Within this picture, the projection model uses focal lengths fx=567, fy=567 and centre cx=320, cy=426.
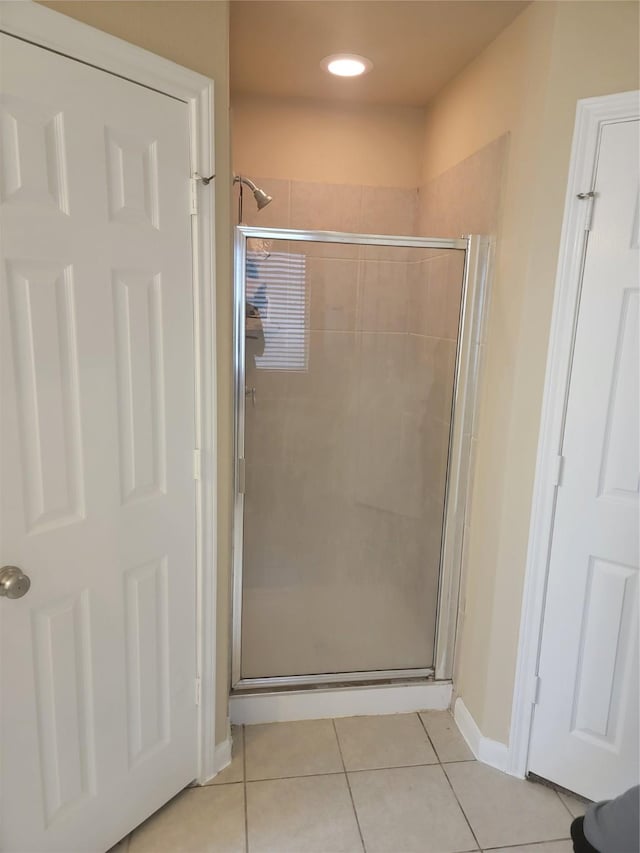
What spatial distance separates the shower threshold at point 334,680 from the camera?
2.12 meters

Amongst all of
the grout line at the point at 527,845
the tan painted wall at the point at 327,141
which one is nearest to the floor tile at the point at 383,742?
the grout line at the point at 527,845

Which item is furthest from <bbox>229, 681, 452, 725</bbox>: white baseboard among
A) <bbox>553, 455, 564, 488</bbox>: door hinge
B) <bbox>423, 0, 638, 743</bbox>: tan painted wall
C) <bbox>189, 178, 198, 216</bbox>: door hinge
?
<bbox>189, 178, 198, 216</bbox>: door hinge

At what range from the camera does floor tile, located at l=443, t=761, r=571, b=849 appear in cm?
169

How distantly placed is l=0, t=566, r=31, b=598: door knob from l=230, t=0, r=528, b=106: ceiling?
1722 mm

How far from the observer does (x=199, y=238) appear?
1515mm

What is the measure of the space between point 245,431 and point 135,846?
126 centimetres

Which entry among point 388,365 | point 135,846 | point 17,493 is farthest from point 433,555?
point 17,493

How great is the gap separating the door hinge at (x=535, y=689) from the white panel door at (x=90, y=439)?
114cm

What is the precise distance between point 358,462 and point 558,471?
788 millimetres

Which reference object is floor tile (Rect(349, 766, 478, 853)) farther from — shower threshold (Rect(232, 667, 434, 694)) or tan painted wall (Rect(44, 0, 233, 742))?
tan painted wall (Rect(44, 0, 233, 742))

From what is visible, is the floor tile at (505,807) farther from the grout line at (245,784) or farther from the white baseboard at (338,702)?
the grout line at (245,784)

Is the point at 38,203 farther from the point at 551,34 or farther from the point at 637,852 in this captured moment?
the point at 637,852

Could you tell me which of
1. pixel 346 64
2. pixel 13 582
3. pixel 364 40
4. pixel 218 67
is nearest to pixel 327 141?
pixel 346 64

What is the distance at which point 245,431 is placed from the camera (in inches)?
78.7
